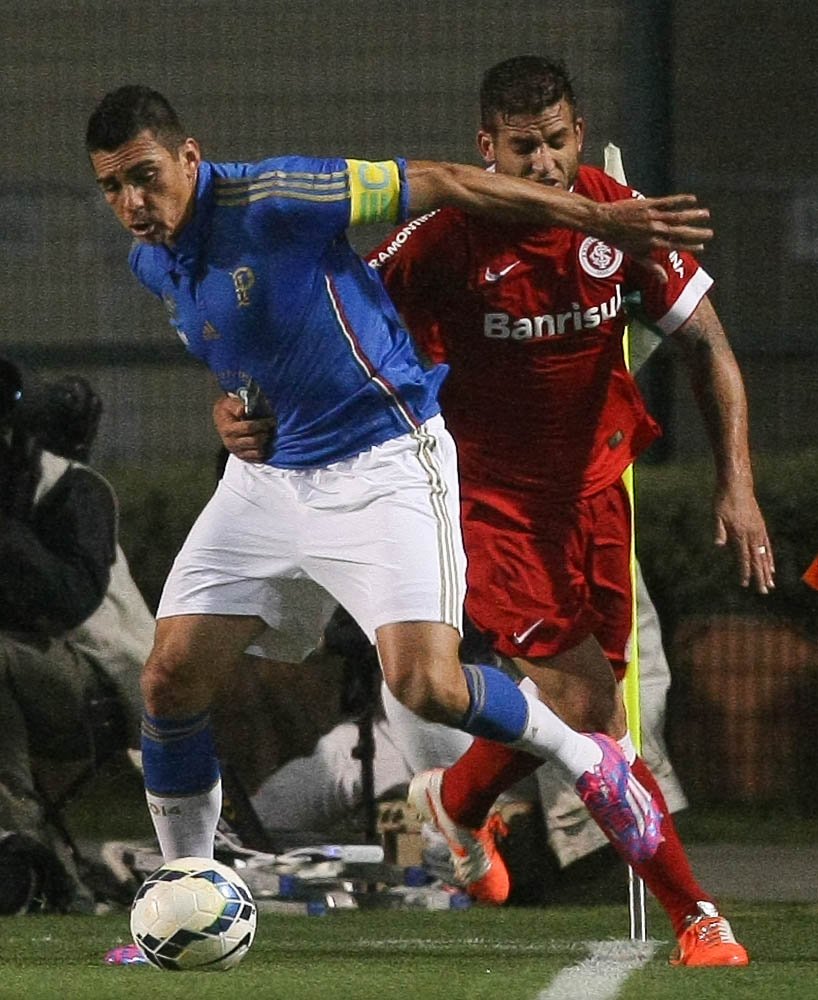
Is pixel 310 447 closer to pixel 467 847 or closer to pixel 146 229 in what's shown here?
pixel 146 229

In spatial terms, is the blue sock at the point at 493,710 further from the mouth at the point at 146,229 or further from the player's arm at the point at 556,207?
the mouth at the point at 146,229

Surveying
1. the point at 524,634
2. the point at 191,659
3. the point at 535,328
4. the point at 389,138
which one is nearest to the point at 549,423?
the point at 535,328

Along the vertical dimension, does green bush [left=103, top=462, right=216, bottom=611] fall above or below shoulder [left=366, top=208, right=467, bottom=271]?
below

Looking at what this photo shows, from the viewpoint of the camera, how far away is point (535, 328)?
550cm

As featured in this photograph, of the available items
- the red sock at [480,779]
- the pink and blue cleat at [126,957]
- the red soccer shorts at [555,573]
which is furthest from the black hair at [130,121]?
the pink and blue cleat at [126,957]

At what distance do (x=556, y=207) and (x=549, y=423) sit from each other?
0.90m

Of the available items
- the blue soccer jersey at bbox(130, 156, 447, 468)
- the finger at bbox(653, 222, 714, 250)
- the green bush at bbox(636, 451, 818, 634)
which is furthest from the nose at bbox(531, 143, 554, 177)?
the green bush at bbox(636, 451, 818, 634)

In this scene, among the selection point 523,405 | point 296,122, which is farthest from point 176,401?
point 523,405

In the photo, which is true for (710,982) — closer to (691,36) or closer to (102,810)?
(102,810)

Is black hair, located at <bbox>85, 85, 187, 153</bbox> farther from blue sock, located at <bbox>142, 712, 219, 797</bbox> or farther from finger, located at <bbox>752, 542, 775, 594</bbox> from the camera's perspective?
finger, located at <bbox>752, 542, 775, 594</bbox>

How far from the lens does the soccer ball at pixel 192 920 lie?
4703mm

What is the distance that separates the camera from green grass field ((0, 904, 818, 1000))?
451cm

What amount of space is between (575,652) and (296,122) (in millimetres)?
2246

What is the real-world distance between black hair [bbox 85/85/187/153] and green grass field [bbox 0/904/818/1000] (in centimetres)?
178
